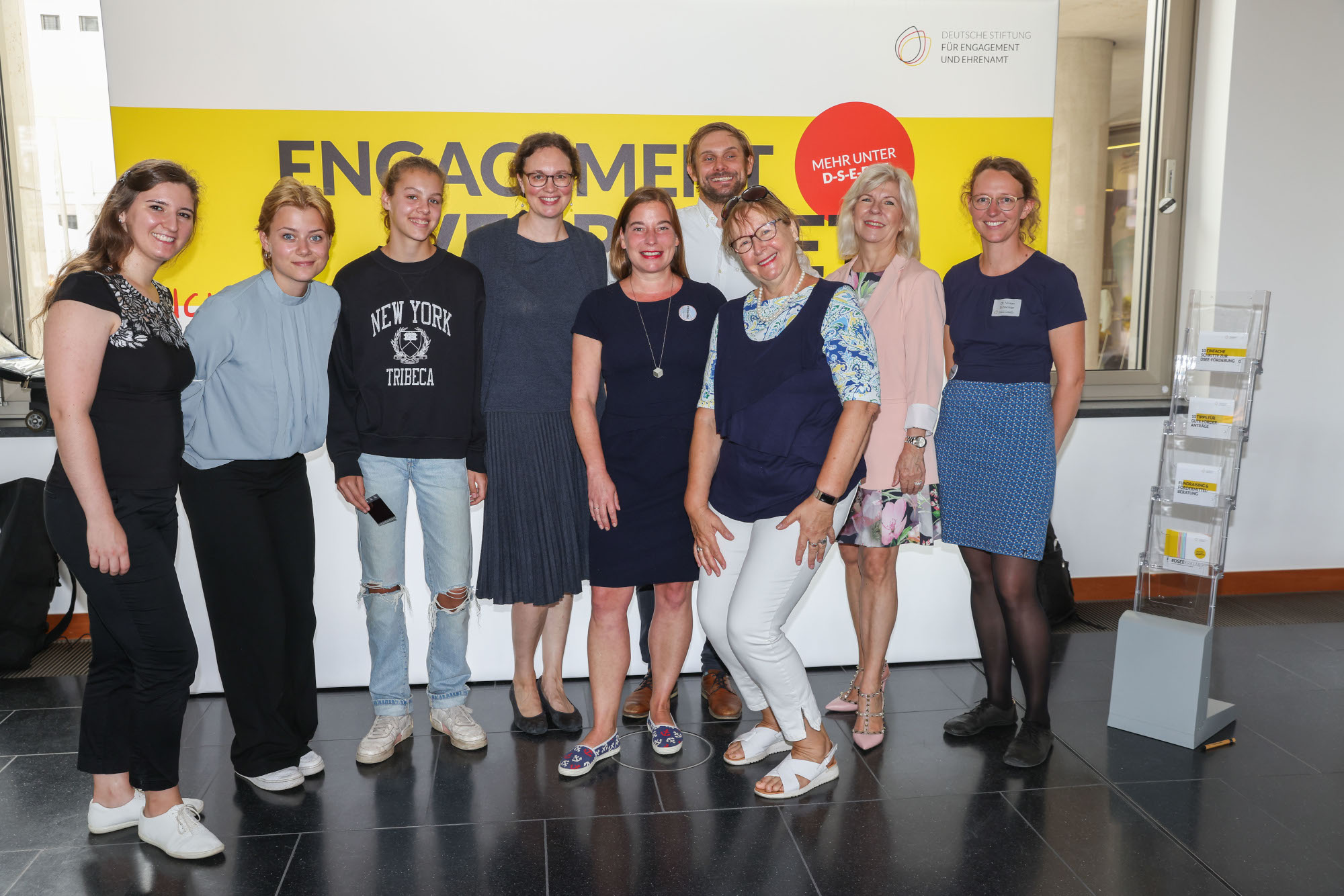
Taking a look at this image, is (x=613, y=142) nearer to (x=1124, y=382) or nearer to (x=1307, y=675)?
(x=1124, y=382)

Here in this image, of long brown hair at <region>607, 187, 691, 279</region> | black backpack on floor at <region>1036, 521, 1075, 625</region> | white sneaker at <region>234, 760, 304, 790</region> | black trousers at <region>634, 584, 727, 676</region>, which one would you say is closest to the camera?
long brown hair at <region>607, 187, 691, 279</region>

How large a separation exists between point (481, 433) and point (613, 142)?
1.41m

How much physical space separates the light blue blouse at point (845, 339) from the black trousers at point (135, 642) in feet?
5.39

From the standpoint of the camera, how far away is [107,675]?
2.53 m

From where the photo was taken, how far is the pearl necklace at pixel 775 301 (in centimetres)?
263

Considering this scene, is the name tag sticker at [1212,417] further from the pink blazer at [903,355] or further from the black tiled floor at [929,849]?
the black tiled floor at [929,849]

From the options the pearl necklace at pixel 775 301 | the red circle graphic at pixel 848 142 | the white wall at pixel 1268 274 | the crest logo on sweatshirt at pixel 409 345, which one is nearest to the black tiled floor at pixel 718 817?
the crest logo on sweatshirt at pixel 409 345

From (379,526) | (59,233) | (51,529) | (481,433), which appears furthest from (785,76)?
(59,233)

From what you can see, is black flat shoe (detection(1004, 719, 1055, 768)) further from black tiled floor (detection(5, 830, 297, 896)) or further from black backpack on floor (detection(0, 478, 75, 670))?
black backpack on floor (detection(0, 478, 75, 670))

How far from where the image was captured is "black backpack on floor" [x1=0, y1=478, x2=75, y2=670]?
3975mm

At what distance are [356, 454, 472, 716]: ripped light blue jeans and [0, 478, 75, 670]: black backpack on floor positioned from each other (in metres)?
1.86

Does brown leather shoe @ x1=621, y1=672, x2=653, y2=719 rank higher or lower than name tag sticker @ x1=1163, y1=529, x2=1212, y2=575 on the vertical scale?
lower

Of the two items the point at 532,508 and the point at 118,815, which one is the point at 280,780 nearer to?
the point at 118,815

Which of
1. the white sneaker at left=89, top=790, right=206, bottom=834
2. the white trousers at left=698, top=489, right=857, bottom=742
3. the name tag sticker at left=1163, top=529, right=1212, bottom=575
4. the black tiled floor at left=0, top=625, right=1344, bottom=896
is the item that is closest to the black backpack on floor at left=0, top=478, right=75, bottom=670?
the black tiled floor at left=0, top=625, right=1344, bottom=896
